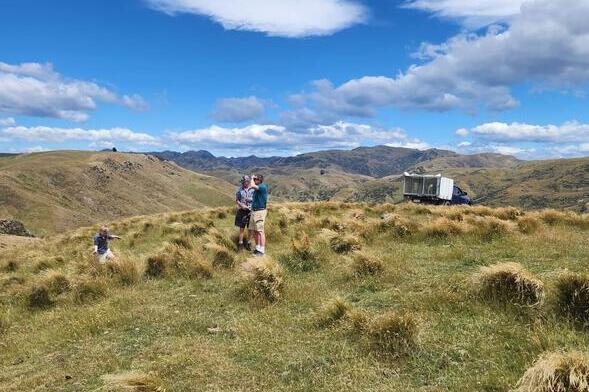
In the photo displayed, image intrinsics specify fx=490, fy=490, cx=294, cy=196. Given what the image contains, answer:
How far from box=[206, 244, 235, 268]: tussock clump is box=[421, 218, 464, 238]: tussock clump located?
21.3ft

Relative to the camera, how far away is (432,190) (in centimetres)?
4284

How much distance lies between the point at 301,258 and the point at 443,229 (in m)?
5.07

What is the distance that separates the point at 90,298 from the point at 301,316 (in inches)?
253

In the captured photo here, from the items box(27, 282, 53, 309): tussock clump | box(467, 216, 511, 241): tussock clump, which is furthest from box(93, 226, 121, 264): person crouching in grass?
box(467, 216, 511, 241): tussock clump

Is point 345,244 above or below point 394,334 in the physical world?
above

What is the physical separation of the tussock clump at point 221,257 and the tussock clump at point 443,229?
6.51 meters

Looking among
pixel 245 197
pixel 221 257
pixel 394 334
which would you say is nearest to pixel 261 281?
pixel 221 257

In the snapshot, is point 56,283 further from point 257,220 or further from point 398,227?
point 398,227

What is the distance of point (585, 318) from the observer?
7410mm

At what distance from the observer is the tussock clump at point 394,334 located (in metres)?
7.52

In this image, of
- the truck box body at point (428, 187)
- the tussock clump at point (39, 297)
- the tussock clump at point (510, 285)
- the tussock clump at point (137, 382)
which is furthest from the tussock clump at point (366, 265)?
the truck box body at point (428, 187)

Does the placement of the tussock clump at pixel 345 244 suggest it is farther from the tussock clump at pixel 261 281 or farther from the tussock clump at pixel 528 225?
the tussock clump at pixel 528 225

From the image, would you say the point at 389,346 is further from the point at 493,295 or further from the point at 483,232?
the point at 483,232

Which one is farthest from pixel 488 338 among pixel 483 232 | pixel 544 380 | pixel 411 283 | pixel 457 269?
pixel 483 232
